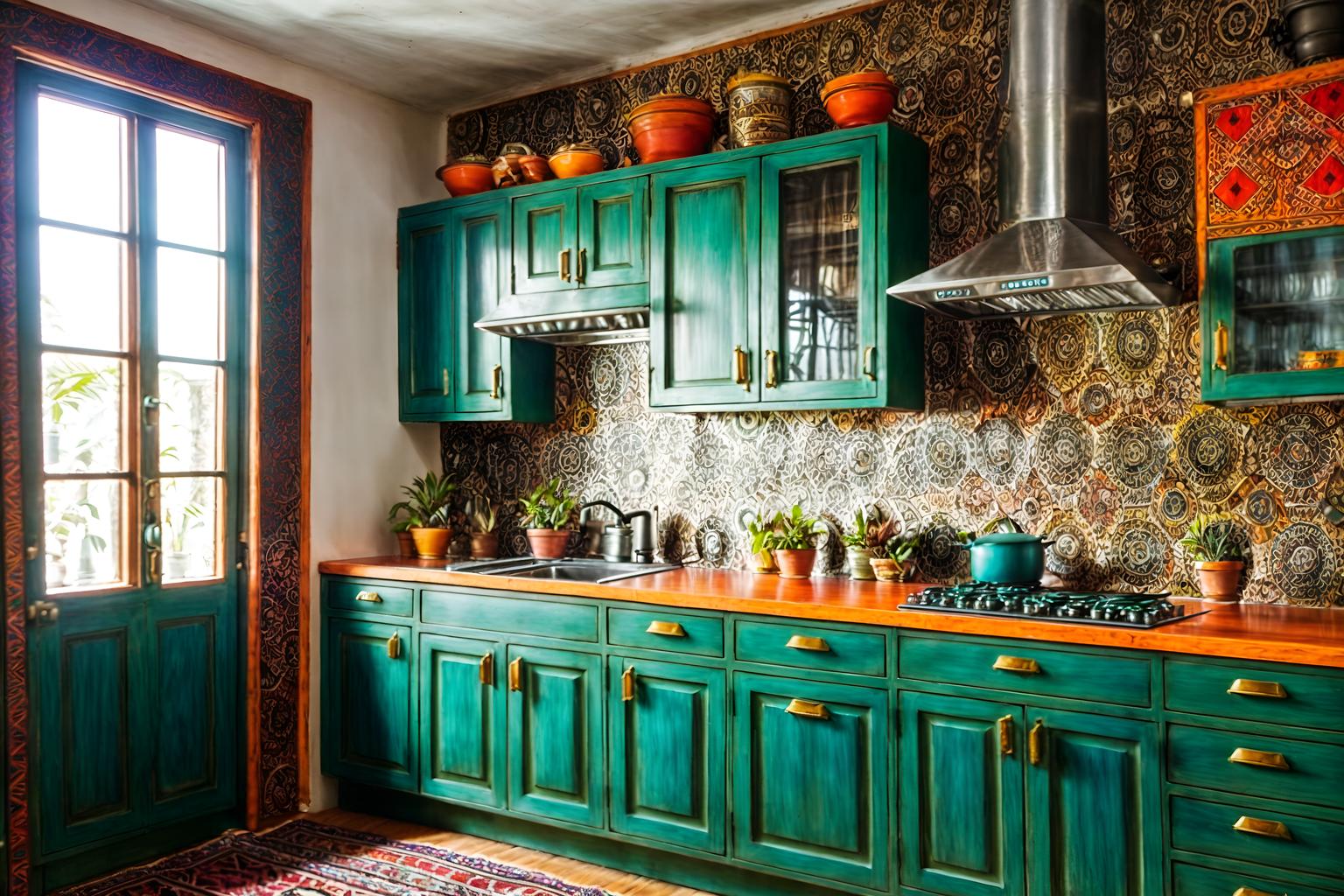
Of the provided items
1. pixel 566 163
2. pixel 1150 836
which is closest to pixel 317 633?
pixel 566 163

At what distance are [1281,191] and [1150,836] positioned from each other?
1.65m

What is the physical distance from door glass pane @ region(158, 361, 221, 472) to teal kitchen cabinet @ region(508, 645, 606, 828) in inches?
53.7

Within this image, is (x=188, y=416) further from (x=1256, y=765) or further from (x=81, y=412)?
(x=1256, y=765)

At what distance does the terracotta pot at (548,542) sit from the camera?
421cm

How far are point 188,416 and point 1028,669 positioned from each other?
2966 millimetres

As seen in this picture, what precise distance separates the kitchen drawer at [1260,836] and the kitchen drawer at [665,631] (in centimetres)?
131

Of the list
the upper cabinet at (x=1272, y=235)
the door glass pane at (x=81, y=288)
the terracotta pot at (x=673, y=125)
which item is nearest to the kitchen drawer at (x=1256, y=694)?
the upper cabinet at (x=1272, y=235)

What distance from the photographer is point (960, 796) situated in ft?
9.11

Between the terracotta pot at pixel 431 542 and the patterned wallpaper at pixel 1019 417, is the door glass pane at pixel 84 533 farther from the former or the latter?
the patterned wallpaper at pixel 1019 417

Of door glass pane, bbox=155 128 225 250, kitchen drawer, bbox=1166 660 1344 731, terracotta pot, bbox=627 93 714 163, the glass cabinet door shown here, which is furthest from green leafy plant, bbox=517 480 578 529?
kitchen drawer, bbox=1166 660 1344 731

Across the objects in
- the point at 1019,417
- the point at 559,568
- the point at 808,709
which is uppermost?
the point at 1019,417

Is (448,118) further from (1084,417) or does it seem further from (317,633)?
(1084,417)

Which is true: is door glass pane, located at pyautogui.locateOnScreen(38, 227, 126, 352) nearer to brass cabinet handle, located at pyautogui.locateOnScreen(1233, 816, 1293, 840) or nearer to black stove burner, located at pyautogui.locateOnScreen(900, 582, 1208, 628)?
black stove burner, located at pyautogui.locateOnScreen(900, 582, 1208, 628)

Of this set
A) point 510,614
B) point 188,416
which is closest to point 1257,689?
point 510,614
